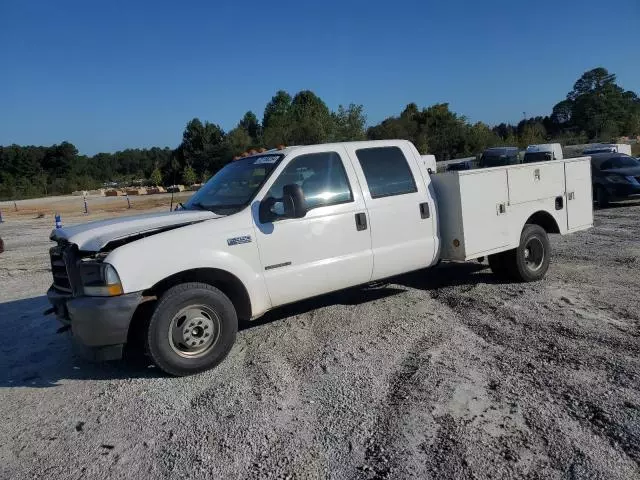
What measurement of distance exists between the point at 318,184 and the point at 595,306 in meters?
3.28

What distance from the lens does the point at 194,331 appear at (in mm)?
4766

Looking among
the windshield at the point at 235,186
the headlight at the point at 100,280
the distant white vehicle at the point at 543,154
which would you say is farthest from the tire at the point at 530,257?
the distant white vehicle at the point at 543,154

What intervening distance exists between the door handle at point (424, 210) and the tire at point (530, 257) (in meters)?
1.51

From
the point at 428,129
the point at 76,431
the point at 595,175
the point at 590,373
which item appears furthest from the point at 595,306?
the point at 428,129

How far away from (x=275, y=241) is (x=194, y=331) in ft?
3.59

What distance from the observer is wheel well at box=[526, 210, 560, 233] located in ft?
24.2

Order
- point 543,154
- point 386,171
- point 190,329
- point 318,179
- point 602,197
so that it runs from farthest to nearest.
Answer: point 543,154 → point 602,197 → point 386,171 → point 318,179 → point 190,329

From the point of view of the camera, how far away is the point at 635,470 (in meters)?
2.97

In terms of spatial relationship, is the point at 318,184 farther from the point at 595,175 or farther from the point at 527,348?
the point at 595,175

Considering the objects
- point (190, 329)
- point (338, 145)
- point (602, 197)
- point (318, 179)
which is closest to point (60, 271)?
point (190, 329)

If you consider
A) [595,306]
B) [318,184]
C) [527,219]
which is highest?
[318,184]

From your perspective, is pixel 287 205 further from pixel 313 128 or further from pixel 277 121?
pixel 277 121

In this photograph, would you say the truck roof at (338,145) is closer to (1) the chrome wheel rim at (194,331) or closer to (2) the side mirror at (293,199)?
(2) the side mirror at (293,199)

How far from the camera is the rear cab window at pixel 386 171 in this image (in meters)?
5.91
